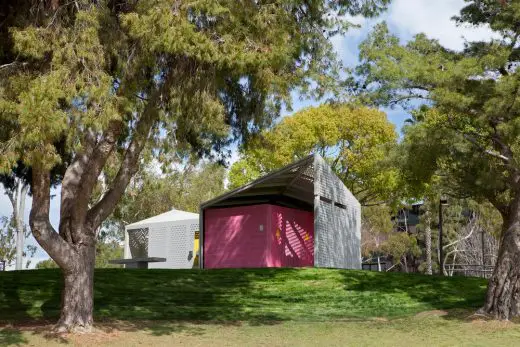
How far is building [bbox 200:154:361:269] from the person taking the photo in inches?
831

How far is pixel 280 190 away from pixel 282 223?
1.40 meters

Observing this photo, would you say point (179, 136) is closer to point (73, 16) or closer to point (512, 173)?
point (73, 16)

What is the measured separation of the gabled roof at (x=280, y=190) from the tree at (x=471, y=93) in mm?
4351

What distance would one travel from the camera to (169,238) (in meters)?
29.0

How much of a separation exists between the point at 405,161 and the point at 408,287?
4.08 m

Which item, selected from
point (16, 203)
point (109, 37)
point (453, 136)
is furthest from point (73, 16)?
point (16, 203)

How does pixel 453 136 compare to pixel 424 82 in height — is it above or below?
below

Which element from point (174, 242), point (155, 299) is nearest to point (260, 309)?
point (155, 299)

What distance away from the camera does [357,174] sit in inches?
1328

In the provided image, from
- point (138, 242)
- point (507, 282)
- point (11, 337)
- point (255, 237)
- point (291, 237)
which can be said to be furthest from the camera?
point (138, 242)

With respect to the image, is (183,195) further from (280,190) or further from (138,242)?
(280,190)

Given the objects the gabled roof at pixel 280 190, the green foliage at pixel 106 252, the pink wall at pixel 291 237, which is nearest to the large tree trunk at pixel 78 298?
the gabled roof at pixel 280 190

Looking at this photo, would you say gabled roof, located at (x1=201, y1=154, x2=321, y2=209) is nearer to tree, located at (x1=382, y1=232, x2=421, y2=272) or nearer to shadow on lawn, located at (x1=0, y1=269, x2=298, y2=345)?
shadow on lawn, located at (x1=0, y1=269, x2=298, y2=345)

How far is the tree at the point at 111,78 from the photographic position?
9.25m
